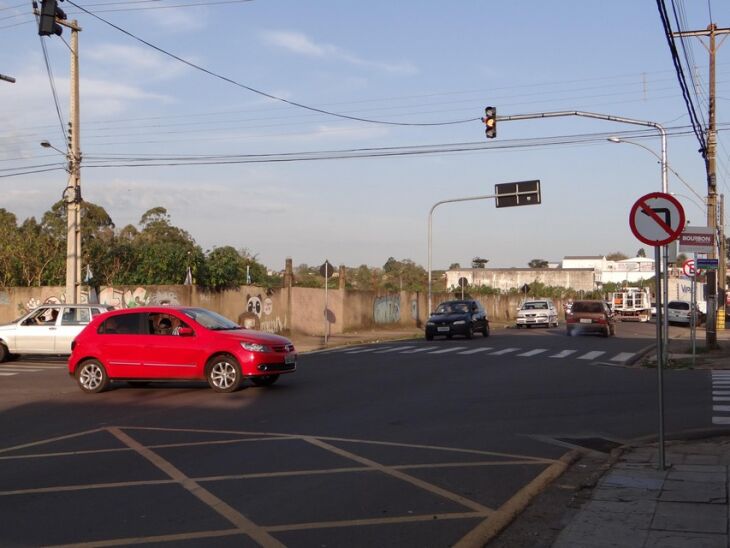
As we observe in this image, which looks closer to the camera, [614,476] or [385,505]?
[385,505]

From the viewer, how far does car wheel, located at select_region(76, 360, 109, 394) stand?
16.0 meters

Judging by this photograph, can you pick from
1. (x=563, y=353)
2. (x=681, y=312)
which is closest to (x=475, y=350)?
(x=563, y=353)

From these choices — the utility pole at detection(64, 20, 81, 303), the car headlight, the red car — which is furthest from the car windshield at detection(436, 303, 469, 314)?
the car headlight

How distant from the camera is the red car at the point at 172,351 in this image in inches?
611

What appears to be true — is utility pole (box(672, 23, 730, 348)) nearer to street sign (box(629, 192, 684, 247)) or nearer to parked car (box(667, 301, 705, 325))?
street sign (box(629, 192, 684, 247))

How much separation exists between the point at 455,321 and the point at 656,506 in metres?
27.4

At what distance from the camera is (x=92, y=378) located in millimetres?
16062

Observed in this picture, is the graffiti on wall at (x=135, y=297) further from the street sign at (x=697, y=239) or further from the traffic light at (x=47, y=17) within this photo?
the street sign at (x=697, y=239)

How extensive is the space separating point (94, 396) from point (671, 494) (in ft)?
36.1

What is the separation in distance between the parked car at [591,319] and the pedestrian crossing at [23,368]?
2311 cm

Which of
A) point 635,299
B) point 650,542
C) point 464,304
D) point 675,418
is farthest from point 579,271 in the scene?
point 650,542

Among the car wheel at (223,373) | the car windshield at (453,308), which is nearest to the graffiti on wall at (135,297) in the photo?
the car windshield at (453,308)

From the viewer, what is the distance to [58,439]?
36.0 feet

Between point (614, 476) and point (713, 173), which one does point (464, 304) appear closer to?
point (713, 173)
